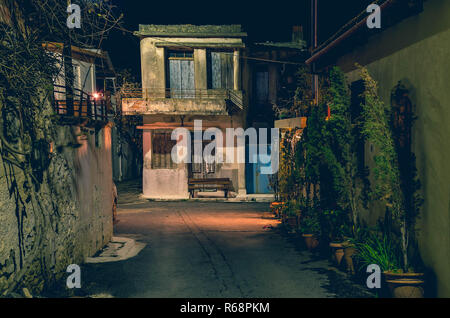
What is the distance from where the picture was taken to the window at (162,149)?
2297cm

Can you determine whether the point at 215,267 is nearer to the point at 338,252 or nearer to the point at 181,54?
the point at 338,252

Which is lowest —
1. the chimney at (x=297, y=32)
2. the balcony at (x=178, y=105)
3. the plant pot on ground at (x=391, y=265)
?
the plant pot on ground at (x=391, y=265)

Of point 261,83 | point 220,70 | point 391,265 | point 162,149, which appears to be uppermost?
point 220,70

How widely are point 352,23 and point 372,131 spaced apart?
15.3ft

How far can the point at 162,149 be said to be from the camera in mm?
23047

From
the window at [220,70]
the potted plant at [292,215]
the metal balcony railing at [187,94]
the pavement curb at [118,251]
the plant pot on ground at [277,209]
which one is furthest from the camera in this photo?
the window at [220,70]

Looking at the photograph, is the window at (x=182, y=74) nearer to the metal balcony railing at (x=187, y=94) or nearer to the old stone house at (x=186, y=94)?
the old stone house at (x=186, y=94)

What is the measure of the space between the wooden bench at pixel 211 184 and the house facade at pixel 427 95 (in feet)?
46.2

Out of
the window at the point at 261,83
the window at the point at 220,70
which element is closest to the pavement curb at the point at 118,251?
the window at the point at 220,70

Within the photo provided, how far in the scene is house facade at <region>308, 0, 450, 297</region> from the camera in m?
6.81

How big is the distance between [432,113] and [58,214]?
6882mm

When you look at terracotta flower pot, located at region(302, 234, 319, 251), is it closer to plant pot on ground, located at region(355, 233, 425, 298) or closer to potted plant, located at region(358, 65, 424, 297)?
plant pot on ground, located at region(355, 233, 425, 298)

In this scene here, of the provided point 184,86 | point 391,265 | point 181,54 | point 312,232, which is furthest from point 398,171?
point 181,54
